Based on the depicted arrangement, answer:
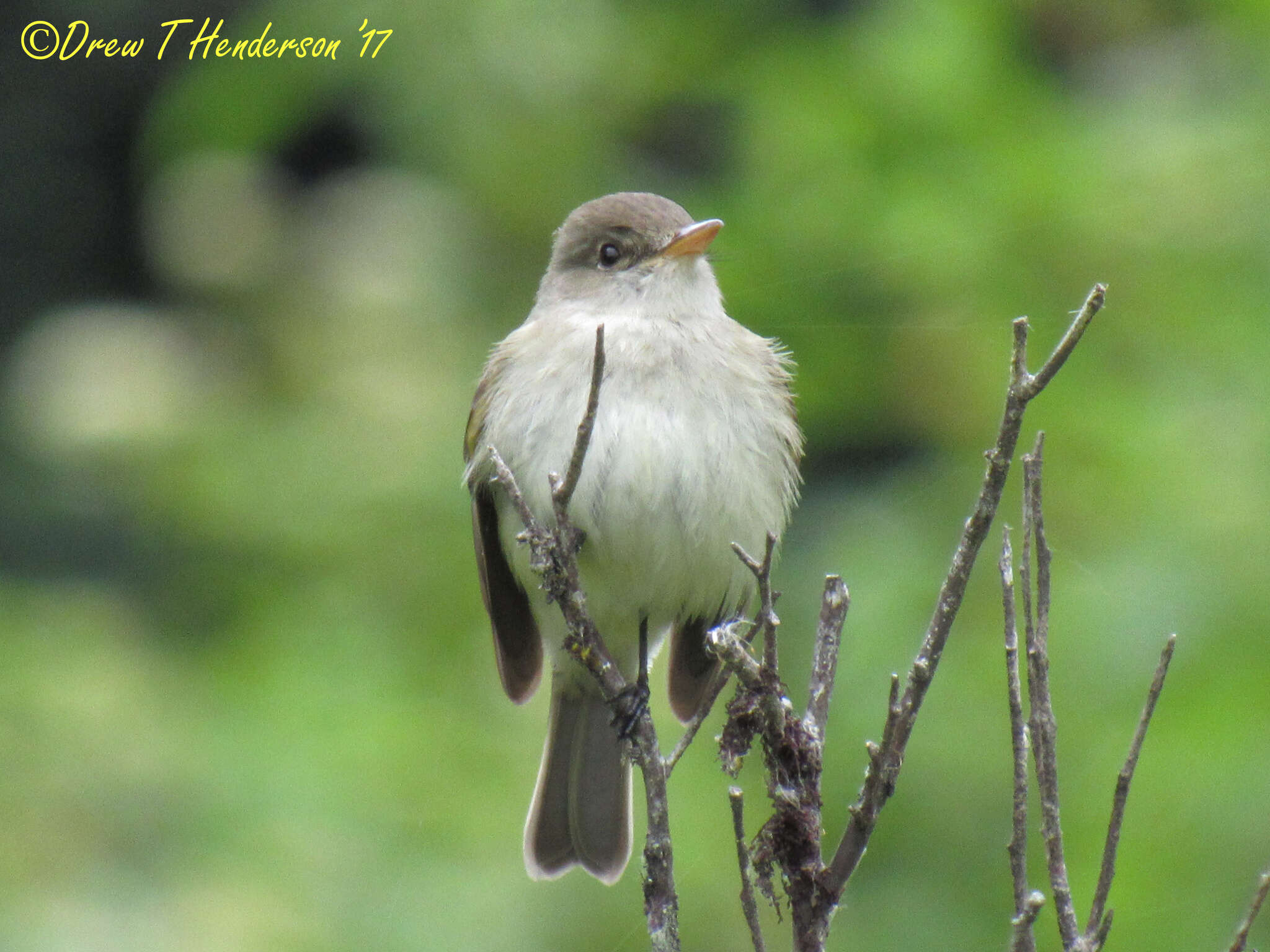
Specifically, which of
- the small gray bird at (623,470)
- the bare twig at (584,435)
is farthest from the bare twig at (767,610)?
the small gray bird at (623,470)

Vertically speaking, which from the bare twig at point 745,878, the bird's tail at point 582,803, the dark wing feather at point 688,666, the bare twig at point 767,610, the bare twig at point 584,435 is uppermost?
the bare twig at point 584,435

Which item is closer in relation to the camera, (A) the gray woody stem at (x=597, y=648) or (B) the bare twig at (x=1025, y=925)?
(B) the bare twig at (x=1025, y=925)

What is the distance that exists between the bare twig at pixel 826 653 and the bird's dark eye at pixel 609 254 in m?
2.05

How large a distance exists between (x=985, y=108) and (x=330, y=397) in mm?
2388

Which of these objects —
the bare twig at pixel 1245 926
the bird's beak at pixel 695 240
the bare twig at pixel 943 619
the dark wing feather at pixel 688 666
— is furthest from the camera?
the dark wing feather at pixel 688 666

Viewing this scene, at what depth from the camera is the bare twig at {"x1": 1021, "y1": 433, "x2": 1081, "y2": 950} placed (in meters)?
1.76

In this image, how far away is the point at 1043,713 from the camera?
1.86 m

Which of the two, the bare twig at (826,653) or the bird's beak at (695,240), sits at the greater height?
the bird's beak at (695,240)

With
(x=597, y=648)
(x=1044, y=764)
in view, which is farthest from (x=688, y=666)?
(x=1044, y=764)

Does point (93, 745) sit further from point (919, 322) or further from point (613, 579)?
point (919, 322)

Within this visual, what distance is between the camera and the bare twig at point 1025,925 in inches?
66.7

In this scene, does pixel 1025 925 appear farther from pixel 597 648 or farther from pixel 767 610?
pixel 597 648

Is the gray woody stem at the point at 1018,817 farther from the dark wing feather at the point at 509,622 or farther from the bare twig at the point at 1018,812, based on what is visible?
the dark wing feather at the point at 509,622

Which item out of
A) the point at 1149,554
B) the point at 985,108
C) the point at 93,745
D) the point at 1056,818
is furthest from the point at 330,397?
the point at 1056,818
